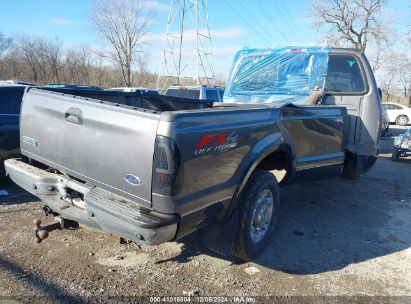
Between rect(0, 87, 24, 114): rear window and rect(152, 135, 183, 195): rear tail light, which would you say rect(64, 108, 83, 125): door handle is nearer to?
rect(152, 135, 183, 195): rear tail light

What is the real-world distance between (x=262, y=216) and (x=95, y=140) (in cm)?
194

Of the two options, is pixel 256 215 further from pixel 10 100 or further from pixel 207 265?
pixel 10 100

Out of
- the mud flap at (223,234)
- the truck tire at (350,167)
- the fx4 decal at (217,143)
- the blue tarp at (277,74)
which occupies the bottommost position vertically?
the mud flap at (223,234)

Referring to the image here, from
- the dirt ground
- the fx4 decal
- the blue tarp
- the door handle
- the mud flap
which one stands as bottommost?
the dirt ground

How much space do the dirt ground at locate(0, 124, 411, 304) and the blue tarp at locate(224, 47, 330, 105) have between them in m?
1.96

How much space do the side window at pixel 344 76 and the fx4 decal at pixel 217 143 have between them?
3.14 metres

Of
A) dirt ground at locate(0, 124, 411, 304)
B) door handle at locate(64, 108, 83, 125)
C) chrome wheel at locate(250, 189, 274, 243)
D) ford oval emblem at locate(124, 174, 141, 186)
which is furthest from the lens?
chrome wheel at locate(250, 189, 274, 243)

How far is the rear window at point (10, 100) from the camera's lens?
18.9ft

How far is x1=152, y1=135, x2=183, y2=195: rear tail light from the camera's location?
2.52 metres

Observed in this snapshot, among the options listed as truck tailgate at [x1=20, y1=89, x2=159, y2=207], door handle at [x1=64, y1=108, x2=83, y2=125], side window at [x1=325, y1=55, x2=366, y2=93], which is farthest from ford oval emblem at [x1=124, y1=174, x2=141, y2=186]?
side window at [x1=325, y1=55, x2=366, y2=93]

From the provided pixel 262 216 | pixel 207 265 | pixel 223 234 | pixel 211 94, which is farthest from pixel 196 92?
pixel 223 234

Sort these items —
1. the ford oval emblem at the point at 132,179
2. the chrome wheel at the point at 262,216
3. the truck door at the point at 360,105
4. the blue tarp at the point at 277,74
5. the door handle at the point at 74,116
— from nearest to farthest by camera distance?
1. the ford oval emblem at the point at 132,179
2. the door handle at the point at 74,116
3. the chrome wheel at the point at 262,216
4. the truck door at the point at 360,105
5. the blue tarp at the point at 277,74

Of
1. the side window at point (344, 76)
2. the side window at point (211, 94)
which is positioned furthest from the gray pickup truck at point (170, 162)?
the side window at point (211, 94)

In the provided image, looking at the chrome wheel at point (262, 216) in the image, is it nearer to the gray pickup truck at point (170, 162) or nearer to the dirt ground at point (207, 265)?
the gray pickup truck at point (170, 162)
